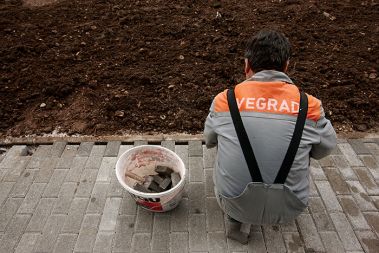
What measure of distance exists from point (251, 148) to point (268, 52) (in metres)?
0.69

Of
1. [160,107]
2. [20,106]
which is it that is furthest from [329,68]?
[20,106]

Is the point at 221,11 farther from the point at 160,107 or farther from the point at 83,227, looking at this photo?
the point at 83,227

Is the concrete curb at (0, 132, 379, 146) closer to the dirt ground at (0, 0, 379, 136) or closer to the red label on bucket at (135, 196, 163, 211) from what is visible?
the dirt ground at (0, 0, 379, 136)

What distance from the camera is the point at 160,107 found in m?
4.12

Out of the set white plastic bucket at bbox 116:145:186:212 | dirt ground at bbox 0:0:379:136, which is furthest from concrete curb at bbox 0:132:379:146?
white plastic bucket at bbox 116:145:186:212

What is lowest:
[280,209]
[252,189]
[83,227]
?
[83,227]

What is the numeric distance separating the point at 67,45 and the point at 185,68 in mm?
1891

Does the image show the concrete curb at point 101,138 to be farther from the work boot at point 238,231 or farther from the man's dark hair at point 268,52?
the man's dark hair at point 268,52

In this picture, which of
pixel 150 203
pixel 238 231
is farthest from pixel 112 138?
pixel 238 231

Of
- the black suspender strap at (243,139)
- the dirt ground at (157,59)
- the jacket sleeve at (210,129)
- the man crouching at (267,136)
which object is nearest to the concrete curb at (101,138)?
the dirt ground at (157,59)

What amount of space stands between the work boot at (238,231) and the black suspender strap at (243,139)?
2.33 feet

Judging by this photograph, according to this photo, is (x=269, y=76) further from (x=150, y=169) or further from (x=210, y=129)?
(x=150, y=169)

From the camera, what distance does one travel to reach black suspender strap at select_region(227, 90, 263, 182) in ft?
7.30

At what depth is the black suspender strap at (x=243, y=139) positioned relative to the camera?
7.30 ft
